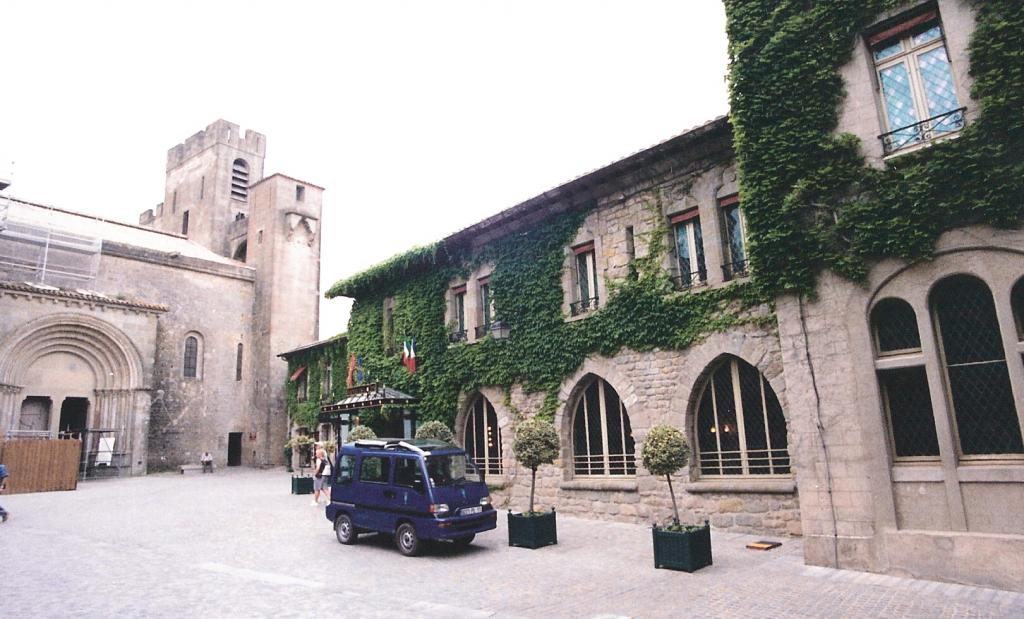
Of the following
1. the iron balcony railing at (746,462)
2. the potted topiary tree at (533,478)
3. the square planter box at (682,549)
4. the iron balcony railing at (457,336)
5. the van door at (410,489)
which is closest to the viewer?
the square planter box at (682,549)

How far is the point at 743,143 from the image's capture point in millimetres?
10078

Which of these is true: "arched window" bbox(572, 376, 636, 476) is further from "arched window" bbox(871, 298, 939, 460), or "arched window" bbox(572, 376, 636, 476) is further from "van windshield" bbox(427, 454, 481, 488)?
"arched window" bbox(871, 298, 939, 460)

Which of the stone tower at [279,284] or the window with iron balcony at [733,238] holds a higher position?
the stone tower at [279,284]

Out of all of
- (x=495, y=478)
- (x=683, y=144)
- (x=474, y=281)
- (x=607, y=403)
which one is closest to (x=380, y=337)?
(x=474, y=281)

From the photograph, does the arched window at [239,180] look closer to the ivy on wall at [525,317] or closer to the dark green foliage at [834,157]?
the ivy on wall at [525,317]

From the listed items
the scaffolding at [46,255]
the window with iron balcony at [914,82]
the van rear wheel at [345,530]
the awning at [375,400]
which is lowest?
the van rear wheel at [345,530]

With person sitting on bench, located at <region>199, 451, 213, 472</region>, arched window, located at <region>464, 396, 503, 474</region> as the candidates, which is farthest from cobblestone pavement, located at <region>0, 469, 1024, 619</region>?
person sitting on bench, located at <region>199, 451, 213, 472</region>

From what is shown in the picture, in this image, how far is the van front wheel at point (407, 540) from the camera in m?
10.1

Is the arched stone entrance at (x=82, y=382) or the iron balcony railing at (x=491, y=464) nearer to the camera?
the iron balcony railing at (x=491, y=464)

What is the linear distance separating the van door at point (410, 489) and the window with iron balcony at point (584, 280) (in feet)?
19.2

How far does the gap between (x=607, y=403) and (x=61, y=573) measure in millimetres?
10428

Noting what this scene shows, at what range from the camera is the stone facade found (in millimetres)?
27062

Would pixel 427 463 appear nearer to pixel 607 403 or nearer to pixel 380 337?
pixel 607 403

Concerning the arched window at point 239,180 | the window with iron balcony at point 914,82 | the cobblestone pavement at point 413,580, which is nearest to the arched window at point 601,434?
the cobblestone pavement at point 413,580
